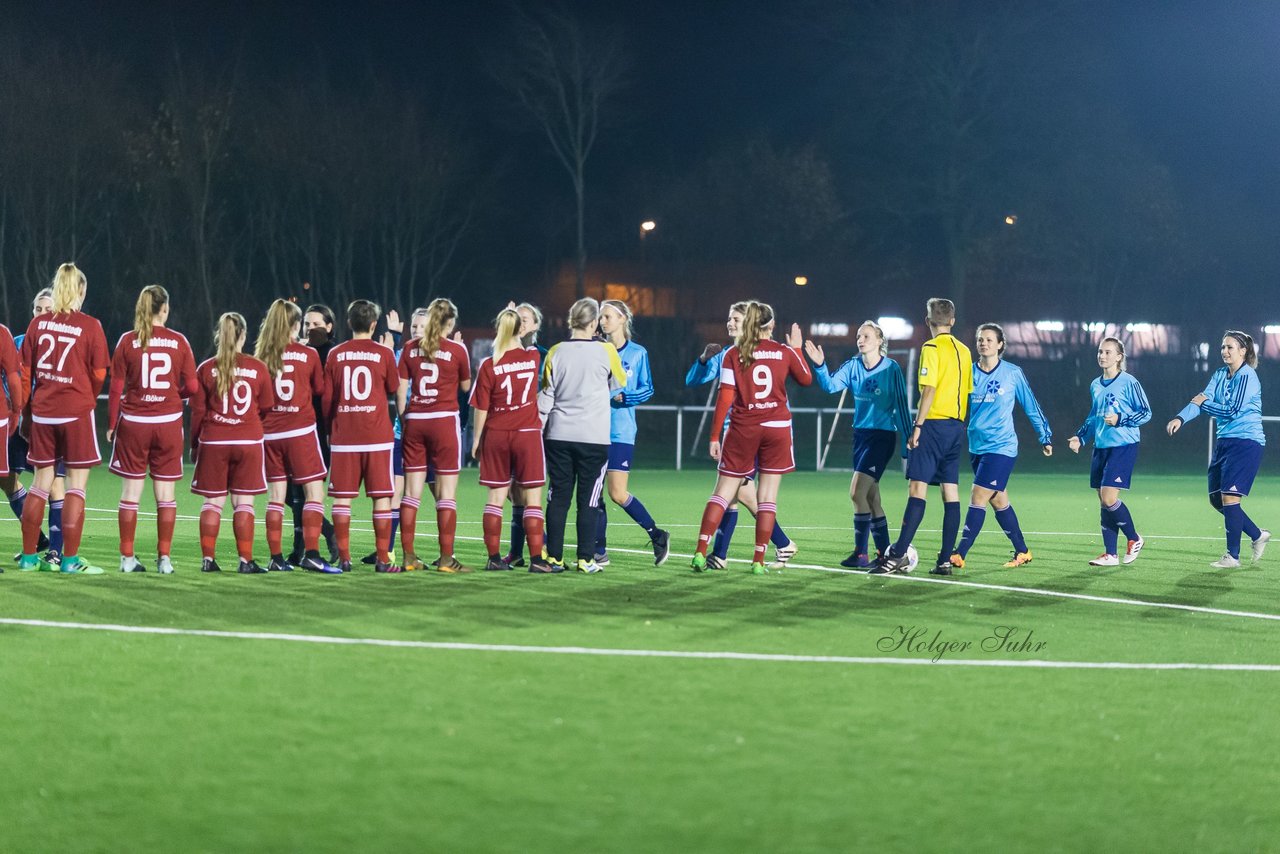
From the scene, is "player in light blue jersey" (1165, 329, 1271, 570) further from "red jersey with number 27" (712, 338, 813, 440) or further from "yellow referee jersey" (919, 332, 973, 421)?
"red jersey with number 27" (712, 338, 813, 440)

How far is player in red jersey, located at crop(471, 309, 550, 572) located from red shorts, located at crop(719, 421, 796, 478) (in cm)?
137

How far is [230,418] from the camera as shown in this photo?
982 centimetres

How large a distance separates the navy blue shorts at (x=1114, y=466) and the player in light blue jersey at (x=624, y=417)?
11.8 feet

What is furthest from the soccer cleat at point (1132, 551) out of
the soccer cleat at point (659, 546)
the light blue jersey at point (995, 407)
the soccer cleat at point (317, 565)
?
the soccer cleat at point (317, 565)

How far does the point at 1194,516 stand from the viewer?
17.8 m

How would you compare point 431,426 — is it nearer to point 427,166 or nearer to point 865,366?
point 865,366

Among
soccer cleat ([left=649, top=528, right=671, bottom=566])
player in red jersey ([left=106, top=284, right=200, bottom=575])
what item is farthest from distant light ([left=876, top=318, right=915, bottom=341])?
player in red jersey ([left=106, top=284, right=200, bottom=575])

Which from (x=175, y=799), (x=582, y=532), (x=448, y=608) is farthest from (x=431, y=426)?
(x=175, y=799)

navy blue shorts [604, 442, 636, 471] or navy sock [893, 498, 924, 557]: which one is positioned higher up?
navy blue shorts [604, 442, 636, 471]

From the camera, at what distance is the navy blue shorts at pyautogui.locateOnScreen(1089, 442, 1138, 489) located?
462 inches

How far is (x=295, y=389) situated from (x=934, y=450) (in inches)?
181

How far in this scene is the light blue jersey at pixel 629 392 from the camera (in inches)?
420

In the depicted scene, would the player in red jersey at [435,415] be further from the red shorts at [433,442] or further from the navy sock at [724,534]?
the navy sock at [724,534]

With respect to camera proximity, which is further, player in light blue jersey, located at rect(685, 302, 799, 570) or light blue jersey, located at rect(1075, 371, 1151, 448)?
light blue jersey, located at rect(1075, 371, 1151, 448)
